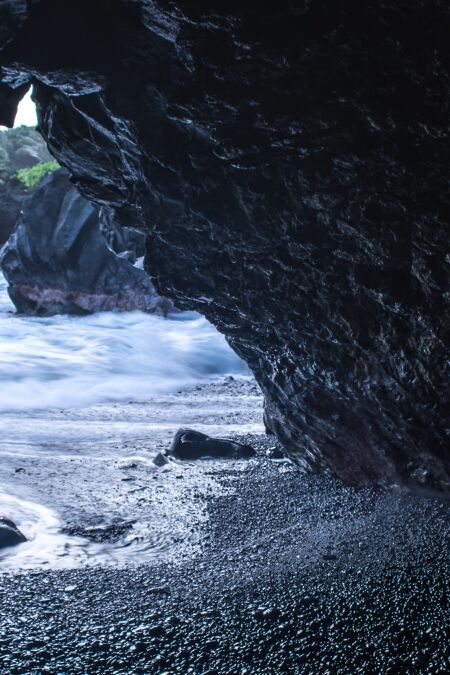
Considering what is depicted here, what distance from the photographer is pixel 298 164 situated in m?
2.64

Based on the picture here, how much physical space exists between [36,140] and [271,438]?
4195 centimetres

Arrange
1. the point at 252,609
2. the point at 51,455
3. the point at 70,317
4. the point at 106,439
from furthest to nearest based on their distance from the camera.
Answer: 1. the point at 70,317
2. the point at 106,439
3. the point at 51,455
4. the point at 252,609

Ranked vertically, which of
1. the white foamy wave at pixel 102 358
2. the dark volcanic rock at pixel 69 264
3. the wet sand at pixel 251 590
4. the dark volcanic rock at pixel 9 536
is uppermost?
the dark volcanic rock at pixel 69 264

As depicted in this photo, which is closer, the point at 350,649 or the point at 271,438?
the point at 350,649

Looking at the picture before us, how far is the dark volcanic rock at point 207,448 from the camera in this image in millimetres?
4957

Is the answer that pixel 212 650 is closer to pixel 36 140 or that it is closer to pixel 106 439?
pixel 106 439

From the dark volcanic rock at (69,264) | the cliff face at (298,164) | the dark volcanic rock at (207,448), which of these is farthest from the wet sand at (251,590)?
the dark volcanic rock at (69,264)

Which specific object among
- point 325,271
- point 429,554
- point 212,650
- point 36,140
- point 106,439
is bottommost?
point 106,439

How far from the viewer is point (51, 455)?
5305 millimetres

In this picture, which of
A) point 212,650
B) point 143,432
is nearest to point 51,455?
point 143,432

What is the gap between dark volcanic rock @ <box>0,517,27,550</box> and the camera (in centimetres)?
299

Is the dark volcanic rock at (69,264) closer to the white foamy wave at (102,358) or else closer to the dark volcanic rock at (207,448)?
the white foamy wave at (102,358)

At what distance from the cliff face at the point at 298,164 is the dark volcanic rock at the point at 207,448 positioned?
1.22 meters

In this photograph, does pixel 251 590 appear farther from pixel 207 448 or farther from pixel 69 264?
pixel 69 264
